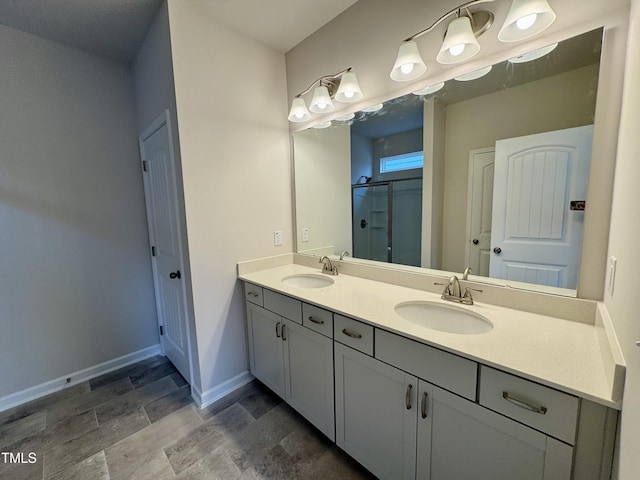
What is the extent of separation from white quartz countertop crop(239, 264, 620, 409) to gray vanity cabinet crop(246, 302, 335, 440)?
0.26 metres

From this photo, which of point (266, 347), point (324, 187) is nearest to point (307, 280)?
point (266, 347)

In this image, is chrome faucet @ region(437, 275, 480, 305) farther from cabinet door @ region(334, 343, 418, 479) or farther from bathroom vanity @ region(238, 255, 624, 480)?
cabinet door @ region(334, 343, 418, 479)

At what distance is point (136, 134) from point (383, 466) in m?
2.91

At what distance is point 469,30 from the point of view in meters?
1.14

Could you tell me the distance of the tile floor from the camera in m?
1.36

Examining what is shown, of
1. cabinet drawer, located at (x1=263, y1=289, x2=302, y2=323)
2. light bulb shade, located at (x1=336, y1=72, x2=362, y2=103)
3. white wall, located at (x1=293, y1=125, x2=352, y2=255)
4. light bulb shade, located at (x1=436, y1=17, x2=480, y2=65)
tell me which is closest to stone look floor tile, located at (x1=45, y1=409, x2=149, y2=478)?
cabinet drawer, located at (x1=263, y1=289, x2=302, y2=323)

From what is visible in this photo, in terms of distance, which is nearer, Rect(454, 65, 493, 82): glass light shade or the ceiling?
Rect(454, 65, 493, 82): glass light shade

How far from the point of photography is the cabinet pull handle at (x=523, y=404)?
75 cm

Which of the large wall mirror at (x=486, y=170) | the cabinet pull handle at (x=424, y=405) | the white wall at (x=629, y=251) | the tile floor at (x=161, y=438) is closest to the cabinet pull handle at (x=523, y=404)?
the white wall at (x=629, y=251)

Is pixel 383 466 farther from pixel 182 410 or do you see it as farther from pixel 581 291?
pixel 182 410

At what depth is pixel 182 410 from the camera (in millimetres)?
1786

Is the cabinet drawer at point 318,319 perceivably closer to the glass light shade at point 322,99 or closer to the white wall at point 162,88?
the white wall at point 162,88

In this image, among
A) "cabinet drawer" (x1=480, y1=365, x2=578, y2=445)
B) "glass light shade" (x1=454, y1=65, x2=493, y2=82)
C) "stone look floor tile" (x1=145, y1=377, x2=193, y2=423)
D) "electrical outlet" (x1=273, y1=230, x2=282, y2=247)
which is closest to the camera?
"cabinet drawer" (x1=480, y1=365, x2=578, y2=445)

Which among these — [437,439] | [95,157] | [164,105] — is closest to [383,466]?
[437,439]
